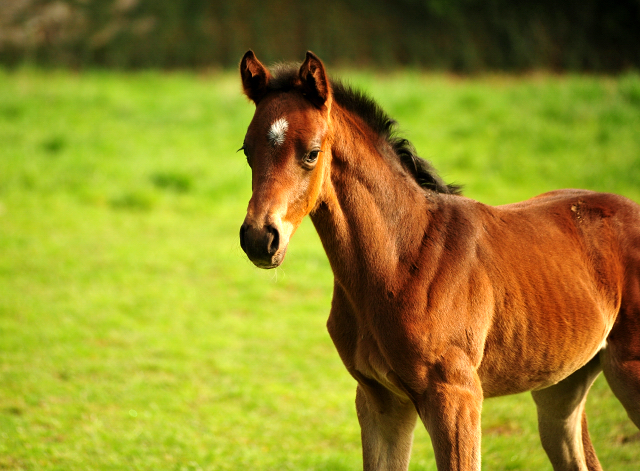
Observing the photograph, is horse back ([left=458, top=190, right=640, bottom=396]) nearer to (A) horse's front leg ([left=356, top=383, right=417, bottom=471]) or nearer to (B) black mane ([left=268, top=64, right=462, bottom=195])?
(B) black mane ([left=268, top=64, right=462, bottom=195])

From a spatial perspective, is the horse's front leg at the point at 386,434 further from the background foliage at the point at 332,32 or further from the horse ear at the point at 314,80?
the background foliage at the point at 332,32

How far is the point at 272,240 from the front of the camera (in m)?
2.57

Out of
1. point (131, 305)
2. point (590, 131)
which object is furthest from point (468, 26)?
point (131, 305)

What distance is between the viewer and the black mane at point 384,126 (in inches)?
124

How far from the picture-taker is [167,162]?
10.5 m

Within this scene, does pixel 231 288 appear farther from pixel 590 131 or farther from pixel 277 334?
pixel 590 131

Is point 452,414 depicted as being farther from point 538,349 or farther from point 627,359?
point 627,359

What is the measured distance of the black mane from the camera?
10.3 feet

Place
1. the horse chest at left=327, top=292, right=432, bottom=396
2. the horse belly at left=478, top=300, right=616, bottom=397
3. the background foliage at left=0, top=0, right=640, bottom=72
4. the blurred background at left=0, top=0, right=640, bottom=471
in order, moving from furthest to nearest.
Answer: the background foliage at left=0, top=0, right=640, bottom=72, the blurred background at left=0, top=0, right=640, bottom=471, the horse belly at left=478, top=300, right=616, bottom=397, the horse chest at left=327, top=292, right=432, bottom=396

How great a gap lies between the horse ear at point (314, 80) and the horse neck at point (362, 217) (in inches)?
5.7

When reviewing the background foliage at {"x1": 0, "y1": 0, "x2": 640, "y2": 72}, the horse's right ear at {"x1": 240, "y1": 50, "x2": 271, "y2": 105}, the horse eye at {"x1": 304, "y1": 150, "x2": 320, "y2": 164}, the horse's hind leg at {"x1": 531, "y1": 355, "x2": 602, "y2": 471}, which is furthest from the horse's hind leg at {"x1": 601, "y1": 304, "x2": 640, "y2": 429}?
the background foliage at {"x1": 0, "y1": 0, "x2": 640, "y2": 72}

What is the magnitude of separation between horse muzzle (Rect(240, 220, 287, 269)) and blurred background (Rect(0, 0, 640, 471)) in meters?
0.45

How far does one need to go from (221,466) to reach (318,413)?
1127 millimetres

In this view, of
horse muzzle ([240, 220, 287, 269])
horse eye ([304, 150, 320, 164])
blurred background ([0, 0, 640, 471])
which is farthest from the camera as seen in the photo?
blurred background ([0, 0, 640, 471])
